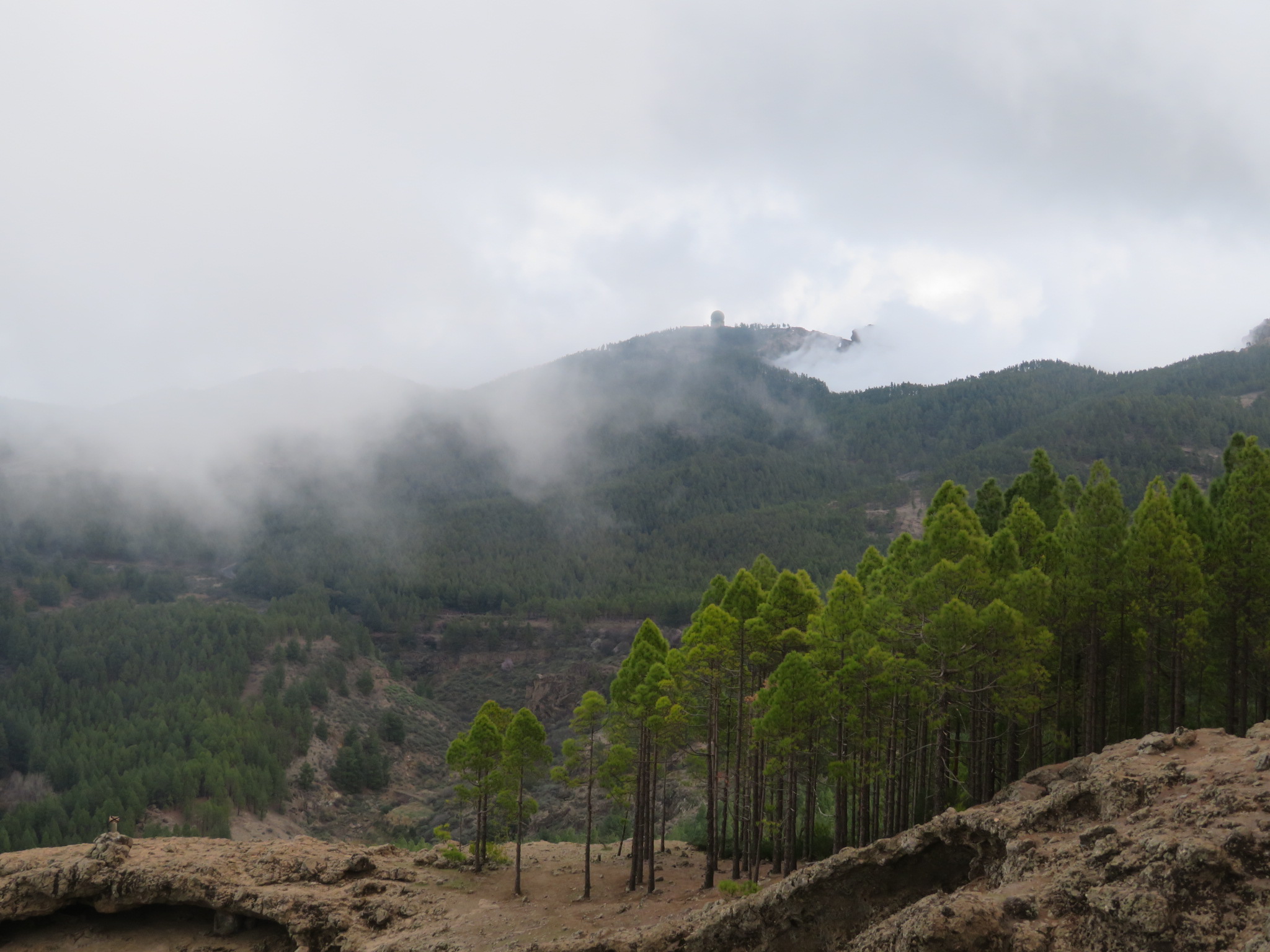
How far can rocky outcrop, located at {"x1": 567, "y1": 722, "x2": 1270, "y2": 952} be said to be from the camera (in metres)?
10.0

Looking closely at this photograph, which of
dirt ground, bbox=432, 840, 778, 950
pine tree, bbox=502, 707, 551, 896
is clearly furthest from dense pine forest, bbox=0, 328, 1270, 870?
dirt ground, bbox=432, 840, 778, 950

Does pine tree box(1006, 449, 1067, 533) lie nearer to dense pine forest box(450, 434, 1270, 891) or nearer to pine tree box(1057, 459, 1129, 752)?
dense pine forest box(450, 434, 1270, 891)

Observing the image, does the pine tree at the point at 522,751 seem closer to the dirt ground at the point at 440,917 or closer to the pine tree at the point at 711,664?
the dirt ground at the point at 440,917

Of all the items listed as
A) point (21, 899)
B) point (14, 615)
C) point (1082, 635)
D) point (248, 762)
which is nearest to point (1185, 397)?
point (1082, 635)

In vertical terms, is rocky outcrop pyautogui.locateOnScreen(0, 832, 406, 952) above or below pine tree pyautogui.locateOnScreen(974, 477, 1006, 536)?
below

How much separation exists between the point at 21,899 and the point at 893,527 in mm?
162481

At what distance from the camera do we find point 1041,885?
39.2 feet

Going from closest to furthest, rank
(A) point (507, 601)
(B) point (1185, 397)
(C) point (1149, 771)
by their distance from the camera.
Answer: (C) point (1149, 771) < (A) point (507, 601) < (B) point (1185, 397)

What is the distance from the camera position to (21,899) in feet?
89.8

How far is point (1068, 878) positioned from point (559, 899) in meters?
25.0

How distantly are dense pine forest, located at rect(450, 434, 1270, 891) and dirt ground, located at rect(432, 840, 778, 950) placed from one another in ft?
4.95

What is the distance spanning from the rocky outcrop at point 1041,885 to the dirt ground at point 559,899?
109 centimetres

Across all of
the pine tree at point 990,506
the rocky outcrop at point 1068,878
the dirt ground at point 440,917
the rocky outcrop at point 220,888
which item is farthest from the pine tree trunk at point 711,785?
the pine tree at point 990,506

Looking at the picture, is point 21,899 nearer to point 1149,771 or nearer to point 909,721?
point 909,721
